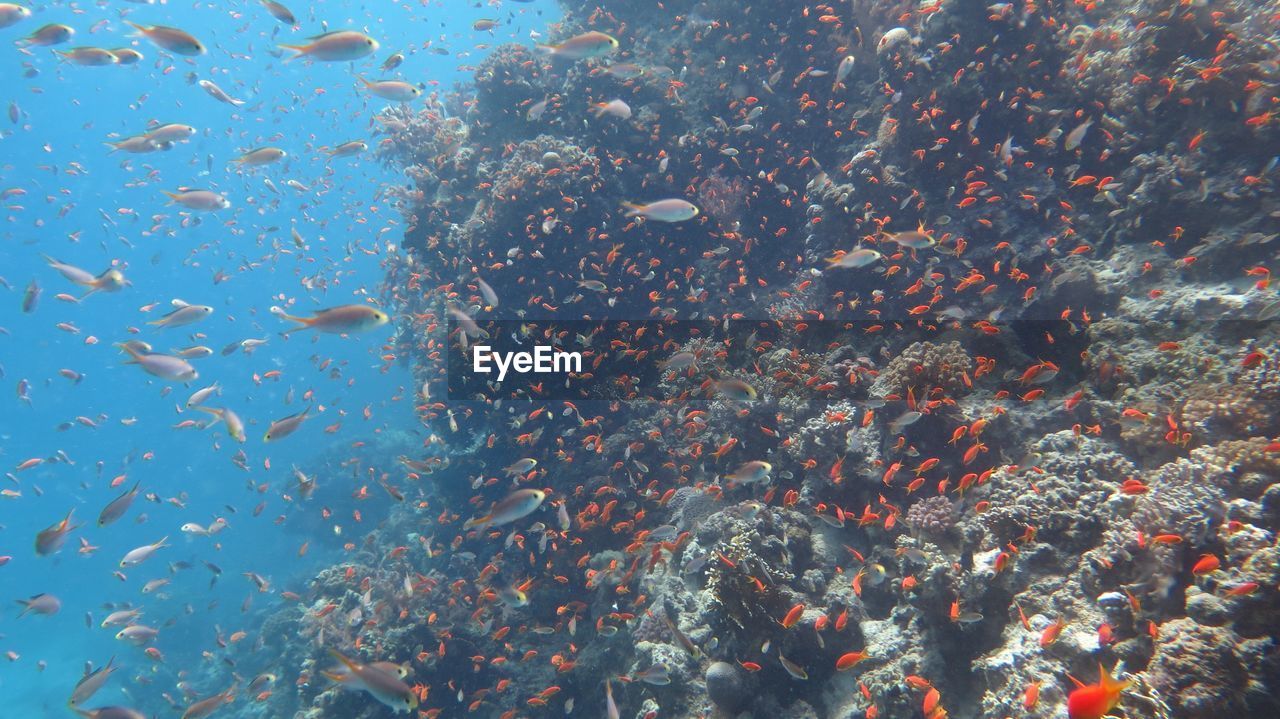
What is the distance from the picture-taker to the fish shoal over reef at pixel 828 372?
4.44 metres

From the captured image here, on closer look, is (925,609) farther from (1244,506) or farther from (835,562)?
(1244,506)

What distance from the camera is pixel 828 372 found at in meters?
6.76

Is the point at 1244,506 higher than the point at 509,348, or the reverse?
the point at 1244,506

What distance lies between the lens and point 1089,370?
5797mm

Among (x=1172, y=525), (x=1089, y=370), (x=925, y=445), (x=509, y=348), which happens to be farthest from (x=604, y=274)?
(x=1172, y=525)

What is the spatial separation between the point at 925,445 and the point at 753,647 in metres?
3.00
